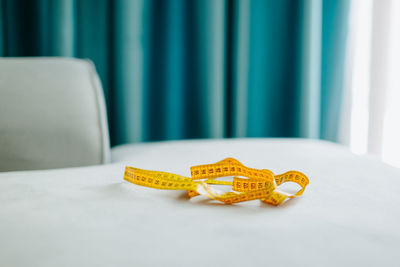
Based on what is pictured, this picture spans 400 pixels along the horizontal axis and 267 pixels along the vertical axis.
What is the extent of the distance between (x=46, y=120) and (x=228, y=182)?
1.55ft

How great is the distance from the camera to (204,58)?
1.27m

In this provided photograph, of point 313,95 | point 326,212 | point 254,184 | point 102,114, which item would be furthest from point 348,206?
point 313,95

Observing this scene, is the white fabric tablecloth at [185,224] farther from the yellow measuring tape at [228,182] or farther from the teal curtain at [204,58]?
the teal curtain at [204,58]

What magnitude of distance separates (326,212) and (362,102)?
101cm

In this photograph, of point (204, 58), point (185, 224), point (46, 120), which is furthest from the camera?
point (204, 58)

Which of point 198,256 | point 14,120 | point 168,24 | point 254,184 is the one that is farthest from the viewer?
point 168,24

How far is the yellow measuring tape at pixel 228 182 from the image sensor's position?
0.48m

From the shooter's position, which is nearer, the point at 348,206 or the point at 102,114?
the point at 348,206

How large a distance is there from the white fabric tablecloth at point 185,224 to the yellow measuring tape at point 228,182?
13mm

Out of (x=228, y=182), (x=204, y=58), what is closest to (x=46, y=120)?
(x=228, y=182)

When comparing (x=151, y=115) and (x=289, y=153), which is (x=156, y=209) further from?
(x=151, y=115)

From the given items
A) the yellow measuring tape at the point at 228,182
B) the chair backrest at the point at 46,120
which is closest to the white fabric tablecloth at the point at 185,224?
the yellow measuring tape at the point at 228,182

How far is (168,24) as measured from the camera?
49.5 inches

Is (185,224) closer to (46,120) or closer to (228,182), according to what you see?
(228,182)
